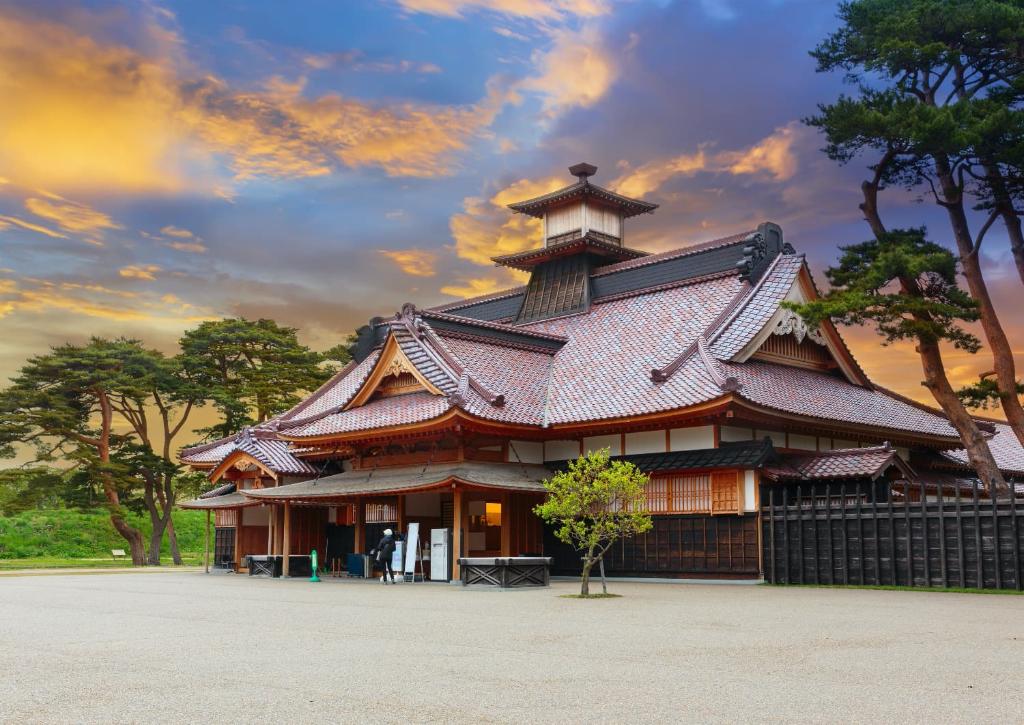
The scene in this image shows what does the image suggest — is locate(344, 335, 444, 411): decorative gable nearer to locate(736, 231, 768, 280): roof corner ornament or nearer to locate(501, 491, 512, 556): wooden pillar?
locate(501, 491, 512, 556): wooden pillar

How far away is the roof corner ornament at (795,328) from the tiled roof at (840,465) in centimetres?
484

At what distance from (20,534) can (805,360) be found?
44956 millimetres

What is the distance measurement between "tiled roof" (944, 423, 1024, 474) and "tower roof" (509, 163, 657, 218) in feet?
50.6

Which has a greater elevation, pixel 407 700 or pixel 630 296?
pixel 630 296

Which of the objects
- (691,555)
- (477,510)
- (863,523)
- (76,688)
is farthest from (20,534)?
(76,688)

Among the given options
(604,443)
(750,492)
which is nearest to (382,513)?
(604,443)

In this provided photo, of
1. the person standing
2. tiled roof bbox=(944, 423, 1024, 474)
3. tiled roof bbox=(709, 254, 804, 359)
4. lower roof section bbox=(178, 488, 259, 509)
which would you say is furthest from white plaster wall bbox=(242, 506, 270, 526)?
tiled roof bbox=(944, 423, 1024, 474)

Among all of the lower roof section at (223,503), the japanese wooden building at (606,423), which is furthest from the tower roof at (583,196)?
the lower roof section at (223,503)

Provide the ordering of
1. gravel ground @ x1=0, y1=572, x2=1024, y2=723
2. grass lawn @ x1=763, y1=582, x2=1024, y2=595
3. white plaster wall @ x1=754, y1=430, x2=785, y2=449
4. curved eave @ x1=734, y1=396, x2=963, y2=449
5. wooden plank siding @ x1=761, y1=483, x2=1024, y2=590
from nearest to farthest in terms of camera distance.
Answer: gravel ground @ x1=0, y1=572, x2=1024, y2=723 → grass lawn @ x1=763, y1=582, x2=1024, y2=595 → wooden plank siding @ x1=761, y1=483, x2=1024, y2=590 → curved eave @ x1=734, y1=396, x2=963, y2=449 → white plaster wall @ x1=754, y1=430, x2=785, y2=449

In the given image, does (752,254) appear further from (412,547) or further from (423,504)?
(412,547)

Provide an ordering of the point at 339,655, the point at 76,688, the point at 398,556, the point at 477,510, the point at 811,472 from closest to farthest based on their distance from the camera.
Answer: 1. the point at 76,688
2. the point at 339,655
3. the point at 811,472
4. the point at 398,556
5. the point at 477,510

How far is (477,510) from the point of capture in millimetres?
31797

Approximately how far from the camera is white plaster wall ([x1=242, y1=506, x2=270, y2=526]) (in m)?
37.1

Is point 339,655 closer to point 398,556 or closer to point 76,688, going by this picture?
point 76,688
